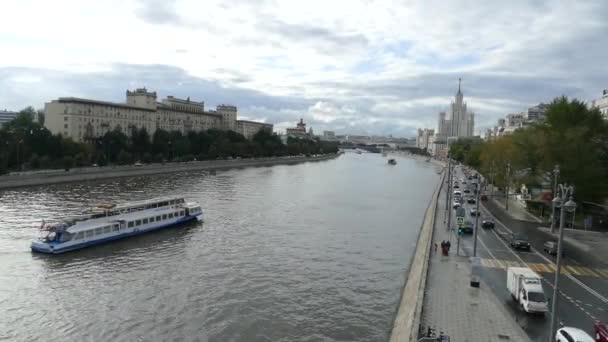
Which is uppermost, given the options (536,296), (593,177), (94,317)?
(593,177)

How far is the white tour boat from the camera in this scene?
29.9 m

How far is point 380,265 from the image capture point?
28547mm

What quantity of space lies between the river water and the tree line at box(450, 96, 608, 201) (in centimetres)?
1358

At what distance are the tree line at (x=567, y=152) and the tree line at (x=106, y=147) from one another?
61358 millimetres

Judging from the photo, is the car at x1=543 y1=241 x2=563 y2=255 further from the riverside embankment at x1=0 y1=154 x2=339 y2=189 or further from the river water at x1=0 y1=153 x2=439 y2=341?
the riverside embankment at x1=0 y1=154 x2=339 y2=189

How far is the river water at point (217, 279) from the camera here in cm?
1903

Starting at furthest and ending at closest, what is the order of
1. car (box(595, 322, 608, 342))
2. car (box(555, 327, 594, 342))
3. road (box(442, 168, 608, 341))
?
1. road (box(442, 168, 608, 341))
2. car (box(595, 322, 608, 342))
3. car (box(555, 327, 594, 342))

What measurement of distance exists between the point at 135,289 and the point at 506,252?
72.1ft

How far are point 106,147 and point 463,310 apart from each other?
90284 mm

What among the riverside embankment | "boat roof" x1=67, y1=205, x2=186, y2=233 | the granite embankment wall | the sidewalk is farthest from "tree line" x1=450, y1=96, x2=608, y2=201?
the riverside embankment

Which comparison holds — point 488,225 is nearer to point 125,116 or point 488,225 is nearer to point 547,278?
point 547,278

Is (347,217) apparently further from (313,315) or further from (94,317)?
(94,317)

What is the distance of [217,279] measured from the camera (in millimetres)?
24969

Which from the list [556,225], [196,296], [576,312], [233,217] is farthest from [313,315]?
[556,225]
